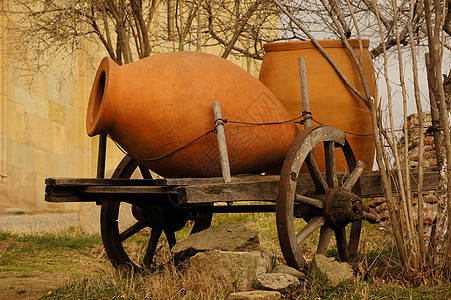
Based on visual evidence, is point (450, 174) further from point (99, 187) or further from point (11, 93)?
point (11, 93)

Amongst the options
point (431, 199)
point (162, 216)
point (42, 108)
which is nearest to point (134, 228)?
point (162, 216)

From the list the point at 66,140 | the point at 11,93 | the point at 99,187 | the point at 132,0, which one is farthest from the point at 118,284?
the point at 66,140

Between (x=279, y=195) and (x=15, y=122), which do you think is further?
(x=15, y=122)

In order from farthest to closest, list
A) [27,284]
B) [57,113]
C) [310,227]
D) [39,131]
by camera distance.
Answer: [57,113], [39,131], [27,284], [310,227]

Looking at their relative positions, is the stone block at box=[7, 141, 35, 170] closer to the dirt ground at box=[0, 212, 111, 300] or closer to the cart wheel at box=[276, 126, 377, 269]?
the dirt ground at box=[0, 212, 111, 300]

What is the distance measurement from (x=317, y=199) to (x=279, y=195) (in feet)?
1.91

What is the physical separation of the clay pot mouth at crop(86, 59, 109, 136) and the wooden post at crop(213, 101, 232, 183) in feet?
2.26

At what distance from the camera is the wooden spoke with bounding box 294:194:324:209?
11.6 ft

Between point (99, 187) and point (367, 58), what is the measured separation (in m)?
2.23

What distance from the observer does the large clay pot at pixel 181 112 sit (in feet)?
11.8

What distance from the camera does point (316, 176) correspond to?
3.76 m

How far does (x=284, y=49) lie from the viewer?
439 cm

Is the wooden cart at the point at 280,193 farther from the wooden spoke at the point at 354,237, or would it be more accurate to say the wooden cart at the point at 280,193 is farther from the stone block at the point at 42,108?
the stone block at the point at 42,108

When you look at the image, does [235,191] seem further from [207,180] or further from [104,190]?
[104,190]
